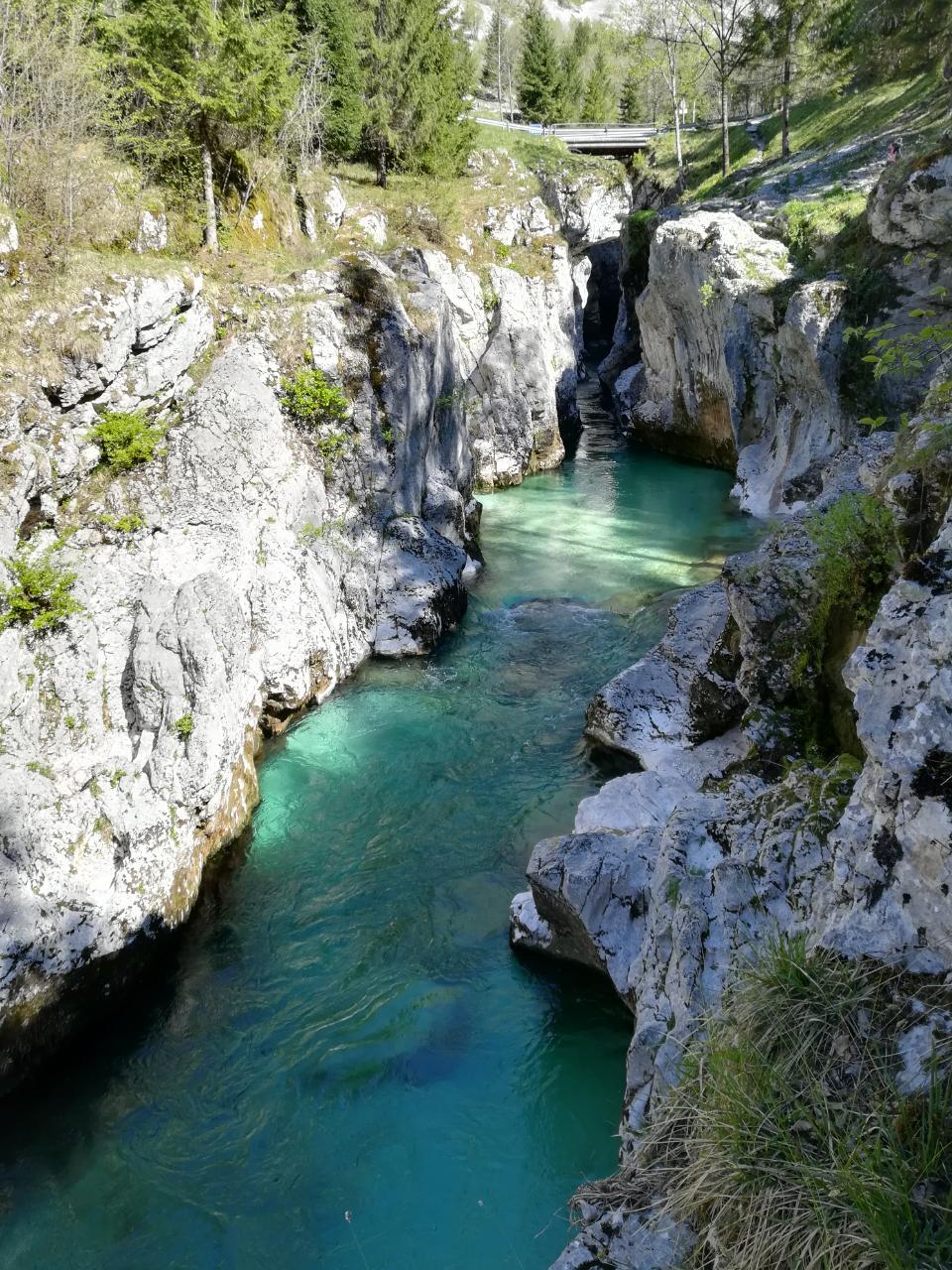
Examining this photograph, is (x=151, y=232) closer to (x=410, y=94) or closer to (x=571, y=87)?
(x=410, y=94)

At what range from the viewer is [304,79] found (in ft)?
72.4

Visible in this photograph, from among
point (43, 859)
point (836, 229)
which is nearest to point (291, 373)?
point (43, 859)

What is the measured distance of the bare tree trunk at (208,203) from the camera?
43.3 feet

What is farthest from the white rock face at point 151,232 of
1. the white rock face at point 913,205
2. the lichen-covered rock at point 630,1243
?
the white rock face at point 913,205

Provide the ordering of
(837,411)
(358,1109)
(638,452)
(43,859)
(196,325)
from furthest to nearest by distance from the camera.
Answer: (638,452)
(837,411)
(196,325)
(43,859)
(358,1109)

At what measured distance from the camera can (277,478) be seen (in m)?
11.8

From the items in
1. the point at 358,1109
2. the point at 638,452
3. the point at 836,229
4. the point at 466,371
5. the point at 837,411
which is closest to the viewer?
the point at 358,1109

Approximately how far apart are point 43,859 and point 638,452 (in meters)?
22.5

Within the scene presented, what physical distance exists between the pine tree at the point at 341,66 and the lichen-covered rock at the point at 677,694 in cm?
2195

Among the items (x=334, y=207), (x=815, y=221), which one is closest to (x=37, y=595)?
(x=334, y=207)

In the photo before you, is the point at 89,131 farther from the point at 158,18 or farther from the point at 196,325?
the point at 196,325

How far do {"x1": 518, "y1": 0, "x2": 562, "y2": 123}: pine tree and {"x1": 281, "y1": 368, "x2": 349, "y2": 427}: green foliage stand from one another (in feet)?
131

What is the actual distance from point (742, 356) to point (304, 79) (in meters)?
14.3

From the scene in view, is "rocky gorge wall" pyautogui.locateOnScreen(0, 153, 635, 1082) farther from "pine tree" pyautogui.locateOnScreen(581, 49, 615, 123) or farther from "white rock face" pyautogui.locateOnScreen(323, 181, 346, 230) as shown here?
"pine tree" pyautogui.locateOnScreen(581, 49, 615, 123)
